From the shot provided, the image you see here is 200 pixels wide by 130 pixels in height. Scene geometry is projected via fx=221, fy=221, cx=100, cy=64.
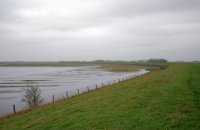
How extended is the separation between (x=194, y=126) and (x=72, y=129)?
6.61 meters

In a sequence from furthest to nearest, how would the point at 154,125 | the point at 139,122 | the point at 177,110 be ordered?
the point at 177,110, the point at 139,122, the point at 154,125

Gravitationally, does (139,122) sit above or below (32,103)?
above

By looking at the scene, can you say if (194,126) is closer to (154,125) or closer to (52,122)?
(154,125)

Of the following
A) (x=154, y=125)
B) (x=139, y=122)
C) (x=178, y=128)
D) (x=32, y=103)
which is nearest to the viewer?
(x=178, y=128)

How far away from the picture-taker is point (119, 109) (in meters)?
16.1

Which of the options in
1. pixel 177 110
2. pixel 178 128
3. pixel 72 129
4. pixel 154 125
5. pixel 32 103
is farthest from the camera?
pixel 32 103

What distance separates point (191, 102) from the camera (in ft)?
52.3

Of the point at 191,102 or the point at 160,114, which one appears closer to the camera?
the point at 160,114

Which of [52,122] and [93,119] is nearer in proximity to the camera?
[93,119]

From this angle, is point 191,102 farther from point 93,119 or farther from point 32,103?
point 32,103

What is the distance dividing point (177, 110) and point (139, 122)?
3353mm

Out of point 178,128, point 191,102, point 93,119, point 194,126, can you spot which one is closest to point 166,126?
point 178,128

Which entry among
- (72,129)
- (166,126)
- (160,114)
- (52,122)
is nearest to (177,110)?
(160,114)

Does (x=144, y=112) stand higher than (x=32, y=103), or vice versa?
(x=144, y=112)
